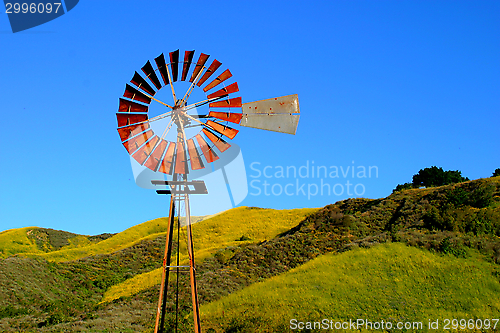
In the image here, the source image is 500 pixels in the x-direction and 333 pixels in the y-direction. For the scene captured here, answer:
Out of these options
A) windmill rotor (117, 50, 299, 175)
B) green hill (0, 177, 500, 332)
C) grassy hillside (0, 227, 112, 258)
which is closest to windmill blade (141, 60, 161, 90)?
Answer: windmill rotor (117, 50, 299, 175)

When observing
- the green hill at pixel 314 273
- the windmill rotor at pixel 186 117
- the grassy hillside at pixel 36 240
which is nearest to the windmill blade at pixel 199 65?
the windmill rotor at pixel 186 117

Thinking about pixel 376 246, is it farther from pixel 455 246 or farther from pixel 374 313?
pixel 374 313

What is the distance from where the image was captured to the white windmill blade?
1289cm

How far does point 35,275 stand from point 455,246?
37180mm

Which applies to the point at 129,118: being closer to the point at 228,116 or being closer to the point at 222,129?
the point at 222,129

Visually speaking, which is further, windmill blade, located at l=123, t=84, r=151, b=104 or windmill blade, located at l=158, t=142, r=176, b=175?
windmill blade, located at l=158, t=142, r=176, b=175

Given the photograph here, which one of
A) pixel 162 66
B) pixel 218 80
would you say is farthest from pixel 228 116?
pixel 162 66

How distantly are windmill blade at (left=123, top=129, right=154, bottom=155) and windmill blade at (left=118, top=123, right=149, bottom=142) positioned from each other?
13cm

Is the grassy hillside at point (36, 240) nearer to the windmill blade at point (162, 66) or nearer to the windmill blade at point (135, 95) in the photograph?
the windmill blade at point (135, 95)

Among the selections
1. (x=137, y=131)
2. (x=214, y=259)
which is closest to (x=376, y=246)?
(x=214, y=259)

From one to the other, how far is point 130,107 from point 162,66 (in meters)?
1.64

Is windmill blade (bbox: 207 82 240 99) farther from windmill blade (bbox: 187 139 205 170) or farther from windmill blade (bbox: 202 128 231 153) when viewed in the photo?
windmill blade (bbox: 187 139 205 170)

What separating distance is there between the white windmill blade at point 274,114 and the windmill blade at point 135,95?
3129 mm

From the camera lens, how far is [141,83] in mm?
12953
